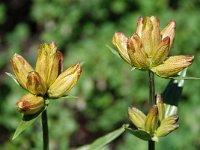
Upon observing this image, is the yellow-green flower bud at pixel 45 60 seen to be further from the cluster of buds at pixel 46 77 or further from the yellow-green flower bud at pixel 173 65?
the yellow-green flower bud at pixel 173 65

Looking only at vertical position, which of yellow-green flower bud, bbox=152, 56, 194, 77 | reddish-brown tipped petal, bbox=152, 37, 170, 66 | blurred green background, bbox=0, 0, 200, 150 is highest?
reddish-brown tipped petal, bbox=152, 37, 170, 66

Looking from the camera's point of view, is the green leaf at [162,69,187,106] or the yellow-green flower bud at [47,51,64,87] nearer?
the yellow-green flower bud at [47,51,64,87]

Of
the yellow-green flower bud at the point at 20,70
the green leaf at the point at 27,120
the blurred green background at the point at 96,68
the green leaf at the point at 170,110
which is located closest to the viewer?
the green leaf at the point at 27,120

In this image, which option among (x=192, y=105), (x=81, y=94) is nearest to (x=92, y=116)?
(x=81, y=94)

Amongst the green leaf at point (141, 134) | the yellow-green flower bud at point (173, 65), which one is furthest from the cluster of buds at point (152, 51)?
the green leaf at point (141, 134)

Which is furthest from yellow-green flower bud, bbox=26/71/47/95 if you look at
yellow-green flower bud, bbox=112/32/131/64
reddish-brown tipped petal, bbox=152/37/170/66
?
reddish-brown tipped petal, bbox=152/37/170/66

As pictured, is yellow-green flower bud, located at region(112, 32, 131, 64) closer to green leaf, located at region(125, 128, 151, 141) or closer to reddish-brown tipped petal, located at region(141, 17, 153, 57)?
reddish-brown tipped petal, located at region(141, 17, 153, 57)
